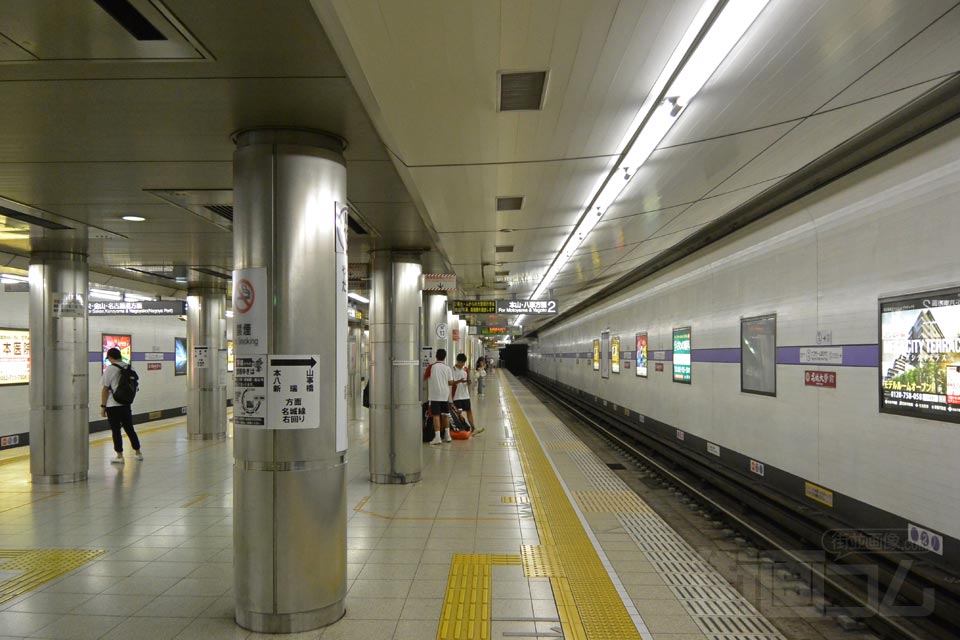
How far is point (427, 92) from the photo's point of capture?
3.93 metres

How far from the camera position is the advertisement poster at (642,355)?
42.8 feet

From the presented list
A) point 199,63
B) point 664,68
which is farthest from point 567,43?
point 199,63

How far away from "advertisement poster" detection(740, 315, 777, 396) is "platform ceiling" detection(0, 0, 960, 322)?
1.67 m

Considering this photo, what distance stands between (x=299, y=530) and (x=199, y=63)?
2.62 metres

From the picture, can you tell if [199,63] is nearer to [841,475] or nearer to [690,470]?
[841,475]

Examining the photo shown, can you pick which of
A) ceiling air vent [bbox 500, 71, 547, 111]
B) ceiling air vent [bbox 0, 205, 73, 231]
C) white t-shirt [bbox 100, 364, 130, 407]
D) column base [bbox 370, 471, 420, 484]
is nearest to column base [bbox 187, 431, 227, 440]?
white t-shirt [bbox 100, 364, 130, 407]

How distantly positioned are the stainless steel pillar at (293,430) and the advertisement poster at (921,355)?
4.04 metres

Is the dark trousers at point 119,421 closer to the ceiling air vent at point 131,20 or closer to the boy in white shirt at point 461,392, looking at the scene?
the boy in white shirt at point 461,392

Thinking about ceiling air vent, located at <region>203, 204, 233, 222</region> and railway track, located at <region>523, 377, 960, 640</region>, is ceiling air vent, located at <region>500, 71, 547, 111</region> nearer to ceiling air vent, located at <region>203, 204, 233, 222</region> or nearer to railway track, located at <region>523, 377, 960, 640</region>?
ceiling air vent, located at <region>203, 204, 233, 222</region>

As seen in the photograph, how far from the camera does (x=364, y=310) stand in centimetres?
2005

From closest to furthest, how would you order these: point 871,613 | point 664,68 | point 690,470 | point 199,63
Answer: point 199,63
point 664,68
point 871,613
point 690,470

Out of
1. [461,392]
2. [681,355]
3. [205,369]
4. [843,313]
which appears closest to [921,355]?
[843,313]

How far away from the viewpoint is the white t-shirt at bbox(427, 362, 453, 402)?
1048cm

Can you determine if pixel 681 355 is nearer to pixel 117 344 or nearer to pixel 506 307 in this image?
pixel 506 307
